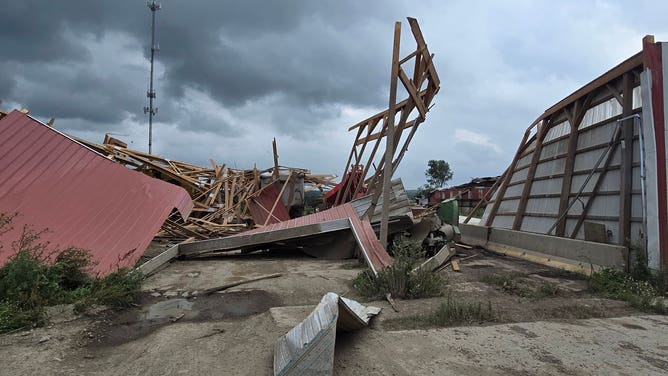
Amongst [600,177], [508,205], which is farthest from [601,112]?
[508,205]

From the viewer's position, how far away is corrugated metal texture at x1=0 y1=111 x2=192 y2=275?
226 inches

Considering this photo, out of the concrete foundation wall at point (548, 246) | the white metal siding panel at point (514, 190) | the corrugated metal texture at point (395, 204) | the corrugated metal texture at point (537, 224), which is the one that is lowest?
the concrete foundation wall at point (548, 246)

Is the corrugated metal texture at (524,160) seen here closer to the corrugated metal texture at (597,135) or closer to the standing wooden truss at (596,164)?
the standing wooden truss at (596,164)

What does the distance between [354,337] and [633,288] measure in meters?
4.38

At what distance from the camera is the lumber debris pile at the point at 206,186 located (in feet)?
34.5

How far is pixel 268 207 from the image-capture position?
45.1 feet

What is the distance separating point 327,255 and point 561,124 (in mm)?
6817

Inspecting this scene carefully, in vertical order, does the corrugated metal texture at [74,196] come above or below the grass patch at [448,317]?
above

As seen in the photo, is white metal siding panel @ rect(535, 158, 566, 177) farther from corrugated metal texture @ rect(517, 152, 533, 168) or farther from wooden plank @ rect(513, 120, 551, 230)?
corrugated metal texture @ rect(517, 152, 533, 168)

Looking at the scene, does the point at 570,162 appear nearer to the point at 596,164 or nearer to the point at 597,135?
the point at 597,135

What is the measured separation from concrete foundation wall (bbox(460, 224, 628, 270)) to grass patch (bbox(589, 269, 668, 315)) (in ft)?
1.66

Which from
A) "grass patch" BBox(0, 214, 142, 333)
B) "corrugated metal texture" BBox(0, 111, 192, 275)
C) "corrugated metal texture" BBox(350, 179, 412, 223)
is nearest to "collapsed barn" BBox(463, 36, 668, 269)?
"corrugated metal texture" BBox(350, 179, 412, 223)

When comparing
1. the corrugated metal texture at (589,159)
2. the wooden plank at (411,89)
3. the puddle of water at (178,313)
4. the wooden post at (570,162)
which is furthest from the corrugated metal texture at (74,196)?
the corrugated metal texture at (589,159)

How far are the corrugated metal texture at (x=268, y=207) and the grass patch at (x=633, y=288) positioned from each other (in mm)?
8499
